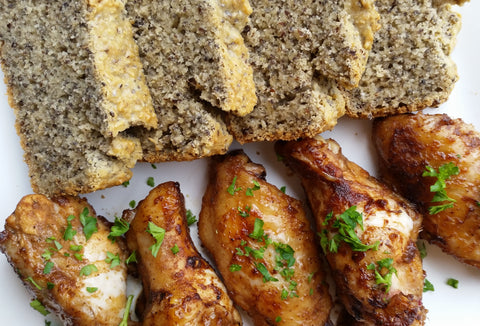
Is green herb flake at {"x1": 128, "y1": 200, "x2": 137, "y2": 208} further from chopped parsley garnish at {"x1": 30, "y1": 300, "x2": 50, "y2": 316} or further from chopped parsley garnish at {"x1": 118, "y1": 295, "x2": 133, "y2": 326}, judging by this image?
chopped parsley garnish at {"x1": 30, "y1": 300, "x2": 50, "y2": 316}

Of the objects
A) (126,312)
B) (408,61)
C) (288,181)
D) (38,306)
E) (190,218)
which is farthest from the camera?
(288,181)

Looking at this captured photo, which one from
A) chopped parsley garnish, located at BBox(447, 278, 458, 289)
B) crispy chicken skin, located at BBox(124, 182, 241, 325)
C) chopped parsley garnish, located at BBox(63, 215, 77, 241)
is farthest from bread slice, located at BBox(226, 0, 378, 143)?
chopped parsley garnish, located at BBox(447, 278, 458, 289)

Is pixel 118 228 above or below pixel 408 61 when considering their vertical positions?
below

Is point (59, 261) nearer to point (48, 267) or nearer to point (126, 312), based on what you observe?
point (48, 267)

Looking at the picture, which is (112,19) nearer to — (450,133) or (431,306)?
(450,133)

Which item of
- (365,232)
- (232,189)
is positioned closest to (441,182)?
(365,232)

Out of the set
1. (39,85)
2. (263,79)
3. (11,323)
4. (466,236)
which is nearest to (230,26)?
(263,79)
